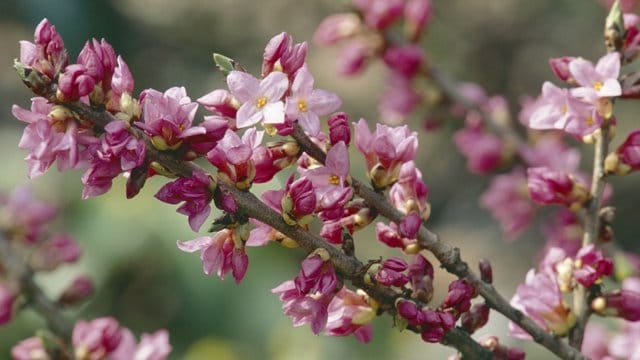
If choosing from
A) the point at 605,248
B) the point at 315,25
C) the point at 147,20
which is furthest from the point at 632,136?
the point at 147,20

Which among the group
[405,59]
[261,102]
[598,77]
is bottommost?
[261,102]

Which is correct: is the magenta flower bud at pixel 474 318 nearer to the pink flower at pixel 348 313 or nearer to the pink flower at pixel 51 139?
the pink flower at pixel 348 313

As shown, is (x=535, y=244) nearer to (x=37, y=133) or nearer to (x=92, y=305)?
(x=92, y=305)

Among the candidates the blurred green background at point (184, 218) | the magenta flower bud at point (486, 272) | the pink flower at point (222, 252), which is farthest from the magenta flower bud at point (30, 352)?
the blurred green background at point (184, 218)

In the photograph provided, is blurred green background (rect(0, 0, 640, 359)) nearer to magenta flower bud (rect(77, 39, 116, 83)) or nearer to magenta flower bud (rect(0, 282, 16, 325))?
magenta flower bud (rect(0, 282, 16, 325))

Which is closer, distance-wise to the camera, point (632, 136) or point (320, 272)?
point (320, 272)

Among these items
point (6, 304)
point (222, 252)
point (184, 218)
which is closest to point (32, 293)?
point (6, 304)

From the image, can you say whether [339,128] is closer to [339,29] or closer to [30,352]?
[30,352]
